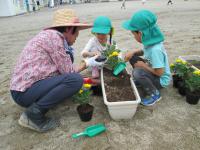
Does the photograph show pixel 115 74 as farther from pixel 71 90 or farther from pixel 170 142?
pixel 170 142

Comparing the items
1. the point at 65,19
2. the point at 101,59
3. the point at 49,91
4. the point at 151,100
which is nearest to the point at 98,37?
the point at 101,59

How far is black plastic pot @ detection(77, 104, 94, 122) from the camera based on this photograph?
2.19 m

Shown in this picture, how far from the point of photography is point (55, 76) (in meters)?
2.13

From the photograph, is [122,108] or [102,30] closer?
[122,108]

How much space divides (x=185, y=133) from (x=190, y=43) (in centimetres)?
361

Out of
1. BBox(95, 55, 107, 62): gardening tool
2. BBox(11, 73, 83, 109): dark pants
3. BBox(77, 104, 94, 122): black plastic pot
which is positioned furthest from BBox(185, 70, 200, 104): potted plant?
BBox(11, 73, 83, 109): dark pants

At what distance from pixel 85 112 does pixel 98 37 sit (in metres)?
1.27

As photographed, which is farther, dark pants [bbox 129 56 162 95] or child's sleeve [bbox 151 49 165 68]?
dark pants [bbox 129 56 162 95]

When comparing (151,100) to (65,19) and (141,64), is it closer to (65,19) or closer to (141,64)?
(141,64)

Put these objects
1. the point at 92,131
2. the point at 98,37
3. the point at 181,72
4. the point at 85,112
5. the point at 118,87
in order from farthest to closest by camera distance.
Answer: the point at 98,37 → the point at 181,72 → the point at 118,87 → the point at 85,112 → the point at 92,131

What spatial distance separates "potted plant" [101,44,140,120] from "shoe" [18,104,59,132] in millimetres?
639

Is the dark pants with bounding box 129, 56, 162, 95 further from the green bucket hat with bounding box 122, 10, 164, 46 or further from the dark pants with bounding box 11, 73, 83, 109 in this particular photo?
the dark pants with bounding box 11, 73, 83, 109

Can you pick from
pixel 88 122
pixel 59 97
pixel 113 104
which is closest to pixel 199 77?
pixel 113 104

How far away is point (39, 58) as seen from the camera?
2035 mm
